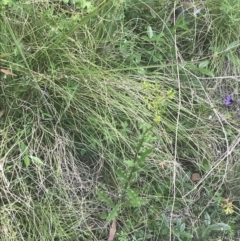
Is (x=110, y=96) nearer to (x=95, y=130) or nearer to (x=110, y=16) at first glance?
(x=95, y=130)

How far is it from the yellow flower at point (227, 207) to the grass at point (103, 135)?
0.01 m

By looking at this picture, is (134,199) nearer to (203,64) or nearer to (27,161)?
(27,161)

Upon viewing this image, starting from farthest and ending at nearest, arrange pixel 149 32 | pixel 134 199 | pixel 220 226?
pixel 149 32 < pixel 220 226 < pixel 134 199

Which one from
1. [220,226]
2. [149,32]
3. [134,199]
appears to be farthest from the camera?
[149,32]

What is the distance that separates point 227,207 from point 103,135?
18.4 inches

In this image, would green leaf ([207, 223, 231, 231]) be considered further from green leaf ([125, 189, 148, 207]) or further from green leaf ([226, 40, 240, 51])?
green leaf ([226, 40, 240, 51])

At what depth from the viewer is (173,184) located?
1.90 m

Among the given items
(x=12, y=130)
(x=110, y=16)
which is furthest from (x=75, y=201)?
(x=110, y=16)

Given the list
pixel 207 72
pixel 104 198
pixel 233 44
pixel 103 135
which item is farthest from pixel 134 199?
pixel 233 44

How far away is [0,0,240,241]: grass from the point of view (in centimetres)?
182

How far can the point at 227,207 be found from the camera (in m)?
1.94

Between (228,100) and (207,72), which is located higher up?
(207,72)

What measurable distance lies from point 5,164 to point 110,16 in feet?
2.01

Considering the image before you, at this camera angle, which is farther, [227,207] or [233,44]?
[233,44]
